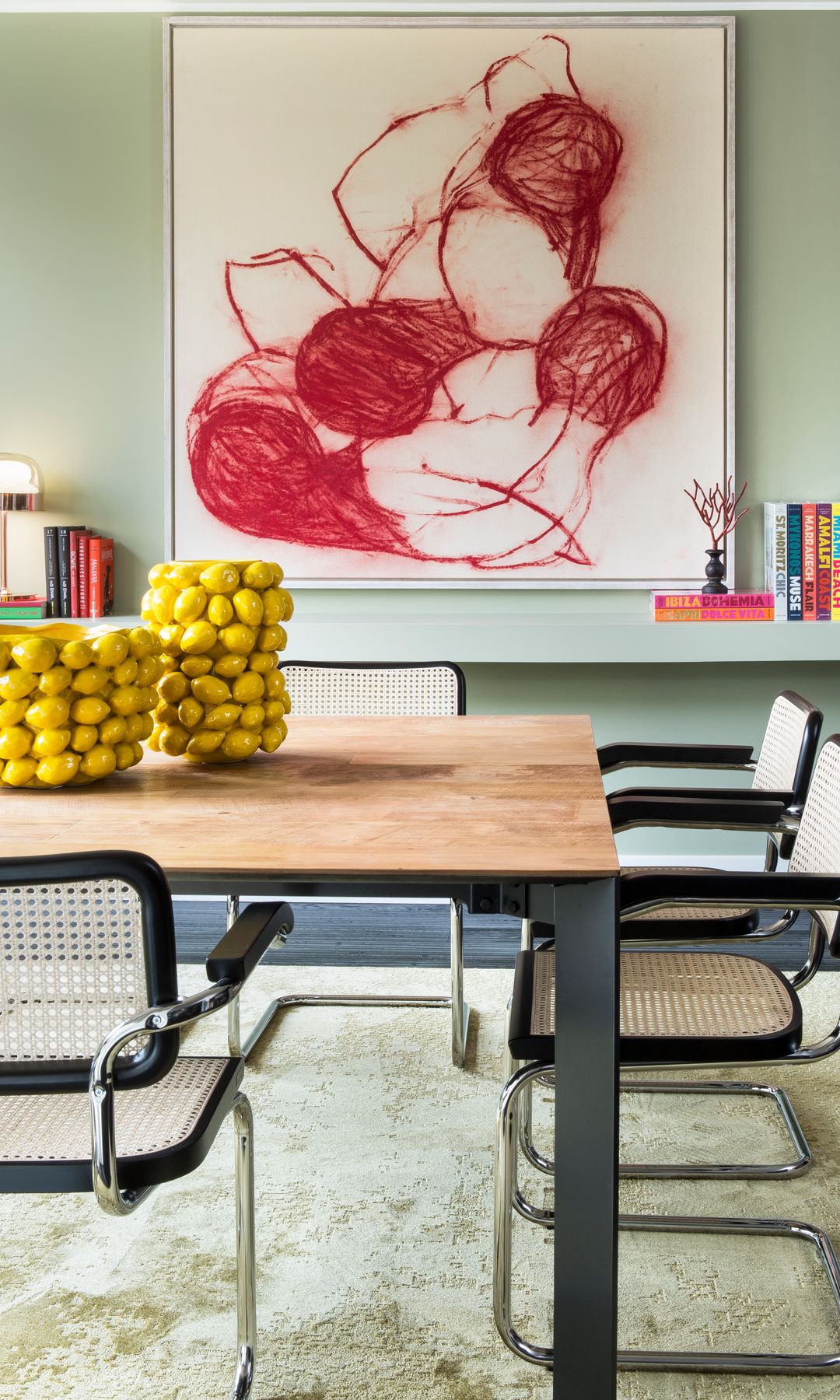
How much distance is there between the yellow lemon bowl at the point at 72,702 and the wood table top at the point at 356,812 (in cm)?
4

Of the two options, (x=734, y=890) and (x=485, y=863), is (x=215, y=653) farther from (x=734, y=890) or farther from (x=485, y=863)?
(x=734, y=890)

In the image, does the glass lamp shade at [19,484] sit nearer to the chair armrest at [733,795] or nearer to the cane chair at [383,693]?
the cane chair at [383,693]

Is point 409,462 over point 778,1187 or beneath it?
over

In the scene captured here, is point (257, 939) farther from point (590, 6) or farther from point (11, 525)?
point (590, 6)

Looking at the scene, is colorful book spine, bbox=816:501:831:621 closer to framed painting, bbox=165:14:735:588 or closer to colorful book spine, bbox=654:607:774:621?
colorful book spine, bbox=654:607:774:621

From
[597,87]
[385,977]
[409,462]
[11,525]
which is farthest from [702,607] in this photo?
[11,525]

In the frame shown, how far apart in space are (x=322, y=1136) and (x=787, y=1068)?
0.97 metres

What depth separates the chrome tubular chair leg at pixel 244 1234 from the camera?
1460 millimetres

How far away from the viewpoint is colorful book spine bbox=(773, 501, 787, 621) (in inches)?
136

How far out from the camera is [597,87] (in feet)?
11.7

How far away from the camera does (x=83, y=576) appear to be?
3.66 m

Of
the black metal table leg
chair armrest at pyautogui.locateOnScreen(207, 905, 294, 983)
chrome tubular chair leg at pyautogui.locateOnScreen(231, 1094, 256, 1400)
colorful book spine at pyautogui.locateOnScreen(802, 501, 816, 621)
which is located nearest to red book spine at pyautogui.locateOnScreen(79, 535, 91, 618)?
colorful book spine at pyautogui.locateOnScreen(802, 501, 816, 621)

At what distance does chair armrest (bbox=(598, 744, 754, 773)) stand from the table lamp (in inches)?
84.2

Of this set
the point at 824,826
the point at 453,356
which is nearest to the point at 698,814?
the point at 824,826
